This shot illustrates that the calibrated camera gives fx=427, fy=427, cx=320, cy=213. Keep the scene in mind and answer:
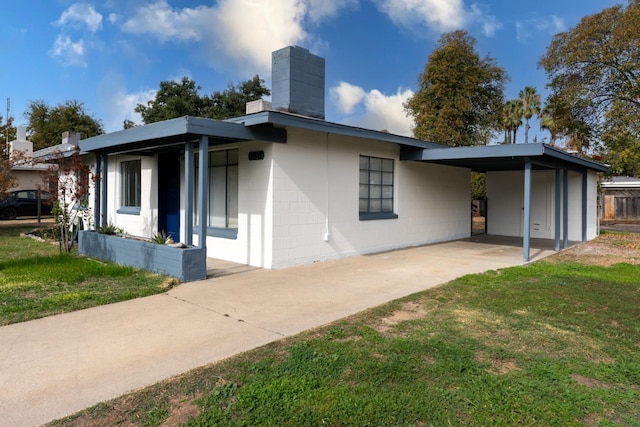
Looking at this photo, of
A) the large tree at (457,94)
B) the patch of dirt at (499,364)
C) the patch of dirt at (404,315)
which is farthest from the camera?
the large tree at (457,94)

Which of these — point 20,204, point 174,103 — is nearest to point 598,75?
point 20,204

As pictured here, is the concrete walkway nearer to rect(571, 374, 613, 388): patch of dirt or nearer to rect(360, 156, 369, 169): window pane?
rect(571, 374, 613, 388): patch of dirt

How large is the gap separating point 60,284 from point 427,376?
5925 millimetres

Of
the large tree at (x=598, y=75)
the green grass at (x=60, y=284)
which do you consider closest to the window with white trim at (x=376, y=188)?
the green grass at (x=60, y=284)

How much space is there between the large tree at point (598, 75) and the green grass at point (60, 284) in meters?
20.3

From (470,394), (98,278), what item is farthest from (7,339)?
(470,394)

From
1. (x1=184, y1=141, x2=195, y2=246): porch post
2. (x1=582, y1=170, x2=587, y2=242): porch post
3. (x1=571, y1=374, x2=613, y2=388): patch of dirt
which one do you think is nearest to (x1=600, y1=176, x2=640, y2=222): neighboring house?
(x1=582, y1=170, x2=587, y2=242): porch post

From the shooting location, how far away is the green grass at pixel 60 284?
545 centimetres

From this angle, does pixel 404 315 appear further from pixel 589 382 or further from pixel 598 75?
pixel 598 75

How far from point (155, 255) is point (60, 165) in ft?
11.3

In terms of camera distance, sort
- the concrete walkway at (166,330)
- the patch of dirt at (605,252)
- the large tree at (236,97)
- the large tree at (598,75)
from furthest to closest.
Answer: the large tree at (236,97)
the large tree at (598,75)
the patch of dirt at (605,252)
the concrete walkway at (166,330)

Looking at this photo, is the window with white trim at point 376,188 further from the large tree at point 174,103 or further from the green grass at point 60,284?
the large tree at point 174,103

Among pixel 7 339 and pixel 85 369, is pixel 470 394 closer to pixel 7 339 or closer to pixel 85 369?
pixel 85 369

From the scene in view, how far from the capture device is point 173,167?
1075 cm
